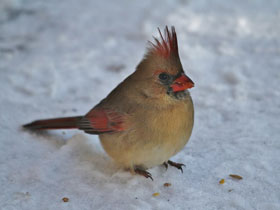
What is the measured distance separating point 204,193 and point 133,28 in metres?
2.70

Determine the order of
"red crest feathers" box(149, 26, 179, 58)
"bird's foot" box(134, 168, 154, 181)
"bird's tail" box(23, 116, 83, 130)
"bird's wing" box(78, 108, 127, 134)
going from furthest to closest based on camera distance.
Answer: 1. "bird's tail" box(23, 116, 83, 130)
2. "bird's foot" box(134, 168, 154, 181)
3. "bird's wing" box(78, 108, 127, 134)
4. "red crest feathers" box(149, 26, 179, 58)

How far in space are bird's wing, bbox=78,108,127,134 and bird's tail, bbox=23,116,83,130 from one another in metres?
0.11

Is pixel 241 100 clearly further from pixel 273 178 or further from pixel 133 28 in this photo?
pixel 133 28

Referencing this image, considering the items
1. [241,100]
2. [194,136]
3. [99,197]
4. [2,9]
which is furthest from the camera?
[2,9]

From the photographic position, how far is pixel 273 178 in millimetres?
2527

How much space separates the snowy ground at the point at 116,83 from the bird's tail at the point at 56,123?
80 mm

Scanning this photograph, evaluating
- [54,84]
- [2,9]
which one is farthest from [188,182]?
[2,9]

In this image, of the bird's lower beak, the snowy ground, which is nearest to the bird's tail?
the snowy ground

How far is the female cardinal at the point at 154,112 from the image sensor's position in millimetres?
2291

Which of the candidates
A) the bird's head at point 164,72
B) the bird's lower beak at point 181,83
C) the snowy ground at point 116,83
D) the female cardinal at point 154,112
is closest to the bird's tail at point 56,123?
the snowy ground at point 116,83

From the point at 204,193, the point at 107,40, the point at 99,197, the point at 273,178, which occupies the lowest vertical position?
the point at 99,197

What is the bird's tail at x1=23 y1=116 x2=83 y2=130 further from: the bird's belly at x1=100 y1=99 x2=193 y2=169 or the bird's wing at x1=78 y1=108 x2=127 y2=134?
the bird's belly at x1=100 y1=99 x2=193 y2=169

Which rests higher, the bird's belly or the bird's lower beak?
the bird's lower beak

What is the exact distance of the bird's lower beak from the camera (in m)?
2.29
